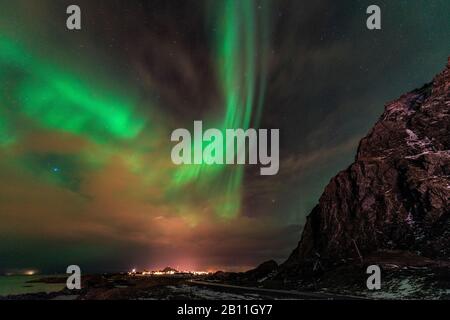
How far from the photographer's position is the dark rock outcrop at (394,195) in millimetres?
105938

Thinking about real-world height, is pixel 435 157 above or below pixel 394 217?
above

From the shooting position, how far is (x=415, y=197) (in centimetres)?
11562

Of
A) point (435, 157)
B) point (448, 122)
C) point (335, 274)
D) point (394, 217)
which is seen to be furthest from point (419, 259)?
point (448, 122)

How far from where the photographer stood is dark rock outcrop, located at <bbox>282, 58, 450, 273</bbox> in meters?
106

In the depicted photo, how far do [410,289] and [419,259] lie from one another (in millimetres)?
24668

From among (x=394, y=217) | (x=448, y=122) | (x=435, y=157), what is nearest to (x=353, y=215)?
(x=394, y=217)

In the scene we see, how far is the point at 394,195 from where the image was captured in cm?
12369
